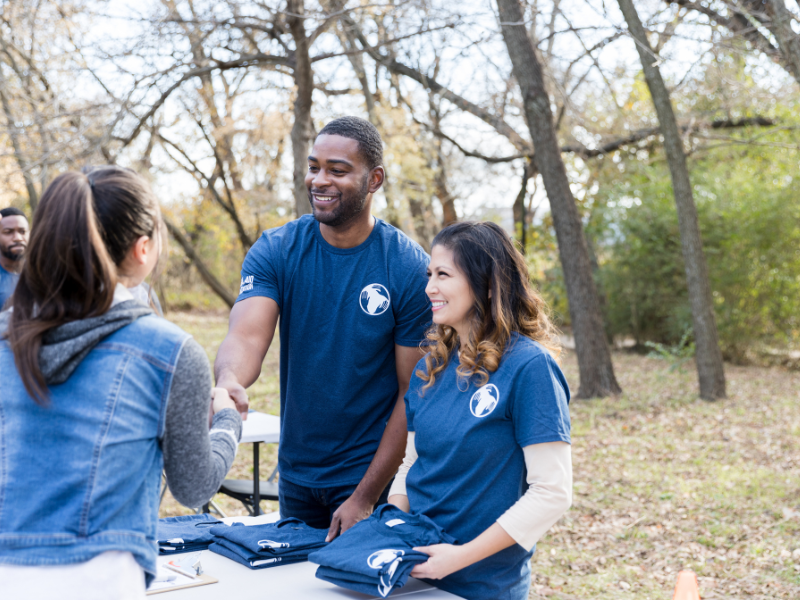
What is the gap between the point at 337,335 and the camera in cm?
254

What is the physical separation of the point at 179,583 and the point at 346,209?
1.25 metres

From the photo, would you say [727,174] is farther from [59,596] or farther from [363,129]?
[59,596]

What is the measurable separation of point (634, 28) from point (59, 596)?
364 inches

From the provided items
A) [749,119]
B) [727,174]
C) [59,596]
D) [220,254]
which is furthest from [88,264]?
[220,254]

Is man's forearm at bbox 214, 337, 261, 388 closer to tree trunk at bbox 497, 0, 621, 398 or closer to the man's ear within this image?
the man's ear

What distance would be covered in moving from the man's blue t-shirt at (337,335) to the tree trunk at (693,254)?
780 cm

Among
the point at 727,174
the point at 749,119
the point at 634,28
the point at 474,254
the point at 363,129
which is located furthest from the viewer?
the point at 727,174

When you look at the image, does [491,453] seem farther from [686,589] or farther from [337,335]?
[686,589]

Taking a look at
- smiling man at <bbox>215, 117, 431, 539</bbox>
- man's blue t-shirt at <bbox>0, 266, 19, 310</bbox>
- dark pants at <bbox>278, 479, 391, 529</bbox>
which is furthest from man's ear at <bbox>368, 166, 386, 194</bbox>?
man's blue t-shirt at <bbox>0, 266, 19, 310</bbox>

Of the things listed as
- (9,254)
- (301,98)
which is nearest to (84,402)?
(9,254)

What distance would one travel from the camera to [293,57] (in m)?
10.4

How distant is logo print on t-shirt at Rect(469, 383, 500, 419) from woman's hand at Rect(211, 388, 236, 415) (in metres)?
0.64

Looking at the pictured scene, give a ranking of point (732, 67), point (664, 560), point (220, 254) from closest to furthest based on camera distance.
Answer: point (664, 560), point (732, 67), point (220, 254)

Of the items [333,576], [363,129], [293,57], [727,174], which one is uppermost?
[293,57]
